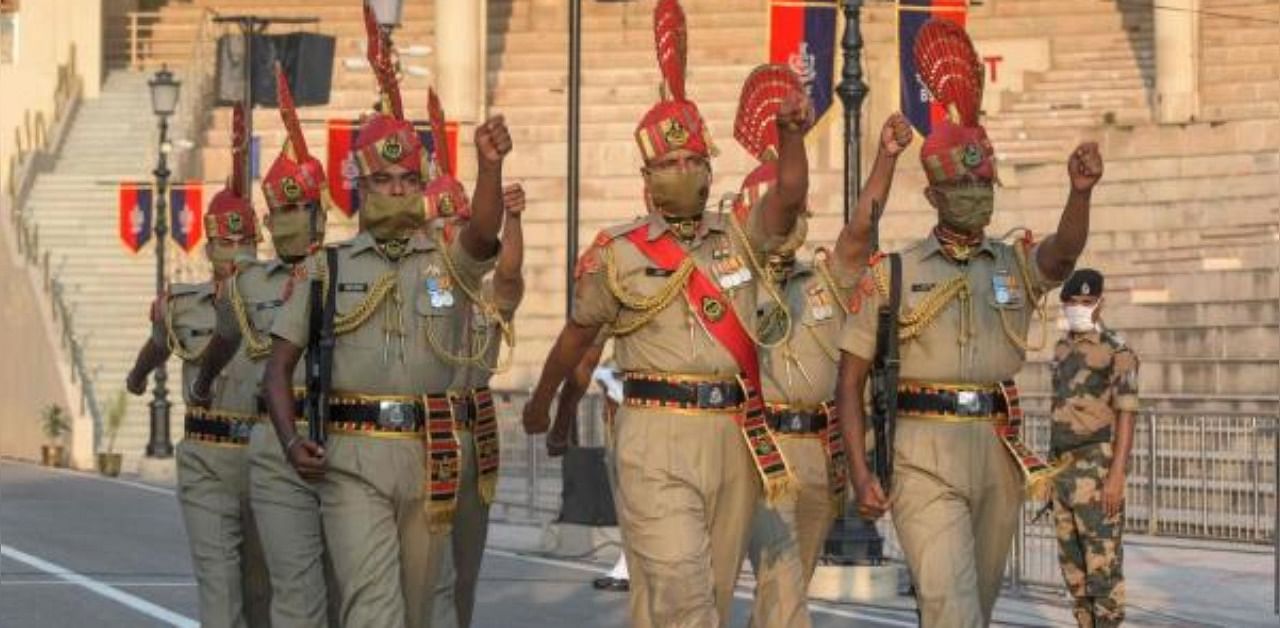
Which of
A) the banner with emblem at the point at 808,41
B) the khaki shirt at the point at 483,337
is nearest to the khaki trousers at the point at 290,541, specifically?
the khaki shirt at the point at 483,337

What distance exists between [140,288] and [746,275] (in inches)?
1539

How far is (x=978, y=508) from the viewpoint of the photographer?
39.9 feet

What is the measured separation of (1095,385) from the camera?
1683cm

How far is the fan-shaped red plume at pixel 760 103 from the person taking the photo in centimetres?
1353

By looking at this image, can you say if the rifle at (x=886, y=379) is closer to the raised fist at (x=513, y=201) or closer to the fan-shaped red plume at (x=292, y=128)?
the raised fist at (x=513, y=201)

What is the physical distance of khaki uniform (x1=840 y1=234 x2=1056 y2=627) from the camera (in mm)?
12039

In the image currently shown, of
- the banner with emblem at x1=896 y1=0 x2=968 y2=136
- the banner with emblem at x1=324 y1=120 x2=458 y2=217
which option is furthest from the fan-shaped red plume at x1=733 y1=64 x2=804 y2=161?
the banner with emblem at x1=324 y1=120 x2=458 y2=217

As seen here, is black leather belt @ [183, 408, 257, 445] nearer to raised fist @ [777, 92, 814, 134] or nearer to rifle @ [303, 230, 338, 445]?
rifle @ [303, 230, 338, 445]

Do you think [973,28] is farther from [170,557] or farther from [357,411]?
[357,411]

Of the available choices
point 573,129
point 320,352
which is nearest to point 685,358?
point 320,352

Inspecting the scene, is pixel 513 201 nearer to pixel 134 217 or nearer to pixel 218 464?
pixel 218 464

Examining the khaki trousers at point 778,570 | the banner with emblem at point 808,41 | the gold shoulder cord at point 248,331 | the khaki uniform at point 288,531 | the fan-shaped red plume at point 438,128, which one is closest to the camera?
the khaki uniform at point 288,531

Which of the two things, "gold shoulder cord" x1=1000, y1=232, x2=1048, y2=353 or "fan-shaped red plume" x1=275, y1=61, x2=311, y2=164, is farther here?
"fan-shaped red plume" x1=275, y1=61, x2=311, y2=164

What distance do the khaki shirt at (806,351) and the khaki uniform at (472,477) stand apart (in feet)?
6.93
